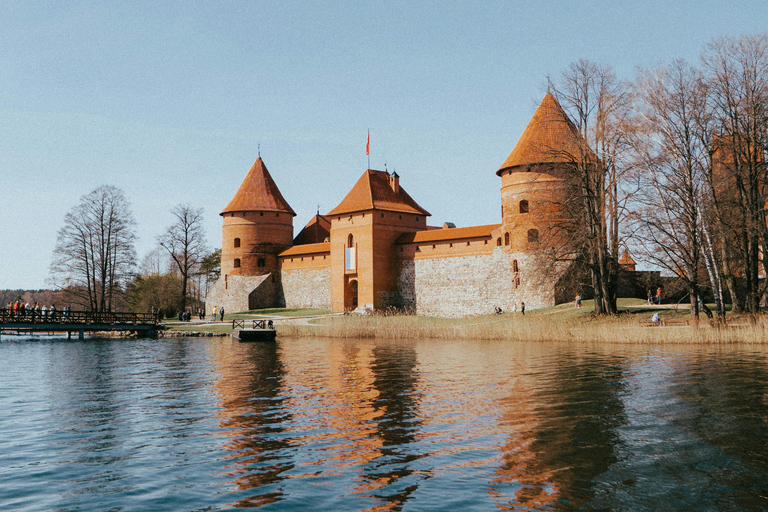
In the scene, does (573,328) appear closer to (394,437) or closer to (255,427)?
(394,437)

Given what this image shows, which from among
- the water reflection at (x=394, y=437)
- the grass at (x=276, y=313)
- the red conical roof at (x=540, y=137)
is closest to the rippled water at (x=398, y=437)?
the water reflection at (x=394, y=437)

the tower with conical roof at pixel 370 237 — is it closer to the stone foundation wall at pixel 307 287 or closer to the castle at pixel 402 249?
the castle at pixel 402 249

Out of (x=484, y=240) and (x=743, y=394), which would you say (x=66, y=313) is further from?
(x=743, y=394)

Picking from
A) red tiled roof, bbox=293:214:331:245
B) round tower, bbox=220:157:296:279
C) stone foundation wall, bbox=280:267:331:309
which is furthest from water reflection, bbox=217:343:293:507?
red tiled roof, bbox=293:214:331:245

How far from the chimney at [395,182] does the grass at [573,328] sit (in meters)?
14.2

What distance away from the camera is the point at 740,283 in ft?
101

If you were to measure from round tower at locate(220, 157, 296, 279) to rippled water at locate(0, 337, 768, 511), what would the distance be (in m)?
31.4

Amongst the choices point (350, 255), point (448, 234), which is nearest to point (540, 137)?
point (448, 234)

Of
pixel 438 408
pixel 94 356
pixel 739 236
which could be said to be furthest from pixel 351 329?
pixel 438 408

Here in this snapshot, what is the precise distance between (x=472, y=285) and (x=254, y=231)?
17966mm

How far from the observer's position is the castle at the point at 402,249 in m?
31.8

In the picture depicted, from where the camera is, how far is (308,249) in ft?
150

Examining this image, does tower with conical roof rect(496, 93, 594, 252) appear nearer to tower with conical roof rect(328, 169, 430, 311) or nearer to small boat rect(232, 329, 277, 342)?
tower with conical roof rect(328, 169, 430, 311)

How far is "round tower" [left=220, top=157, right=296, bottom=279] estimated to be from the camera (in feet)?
154
